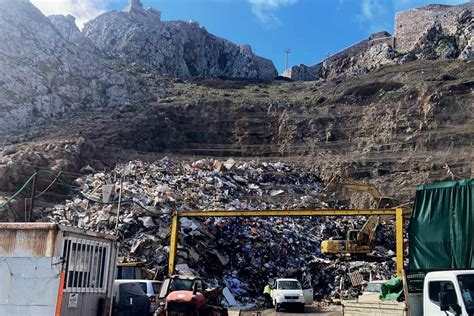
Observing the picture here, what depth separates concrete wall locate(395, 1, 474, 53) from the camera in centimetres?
5484

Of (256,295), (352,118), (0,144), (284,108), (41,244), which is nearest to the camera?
(41,244)

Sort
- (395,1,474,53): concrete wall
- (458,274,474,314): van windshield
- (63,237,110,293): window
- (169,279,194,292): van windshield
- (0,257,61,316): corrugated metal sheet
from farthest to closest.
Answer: (395,1,474,53): concrete wall → (169,279,194,292): van windshield → (63,237,110,293): window → (0,257,61,316): corrugated metal sheet → (458,274,474,314): van windshield

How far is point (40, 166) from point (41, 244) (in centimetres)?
2245

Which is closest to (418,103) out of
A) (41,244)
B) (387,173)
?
(387,173)

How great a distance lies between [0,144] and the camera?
111 feet

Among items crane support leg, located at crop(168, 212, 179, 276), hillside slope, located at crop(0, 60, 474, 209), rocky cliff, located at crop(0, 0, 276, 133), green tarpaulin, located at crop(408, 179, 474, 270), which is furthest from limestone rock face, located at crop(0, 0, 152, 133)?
green tarpaulin, located at crop(408, 179, 474, 270)

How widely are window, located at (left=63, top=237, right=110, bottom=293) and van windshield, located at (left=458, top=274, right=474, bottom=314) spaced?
5.35m

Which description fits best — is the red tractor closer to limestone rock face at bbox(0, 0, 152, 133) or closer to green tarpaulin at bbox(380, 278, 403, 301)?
green tarpaulin at bbox(380, 278, 403, 301)

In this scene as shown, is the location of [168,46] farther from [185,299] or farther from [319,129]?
[185,299]

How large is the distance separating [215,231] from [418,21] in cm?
4428

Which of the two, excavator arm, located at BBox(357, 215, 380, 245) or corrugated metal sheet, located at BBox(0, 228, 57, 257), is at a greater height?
excavator arm, located at BBox(357, 215, 380, 245)

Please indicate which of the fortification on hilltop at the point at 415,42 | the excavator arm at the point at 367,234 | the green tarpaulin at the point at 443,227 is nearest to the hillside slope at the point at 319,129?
the fortification on hilltop at the point at 415,42

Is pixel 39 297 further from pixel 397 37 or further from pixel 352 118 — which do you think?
pixel 397 37

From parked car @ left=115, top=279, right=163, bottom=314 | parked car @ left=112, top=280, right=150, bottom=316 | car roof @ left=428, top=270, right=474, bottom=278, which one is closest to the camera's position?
car roof @ left=428, top=270, right=474, bottom=278
